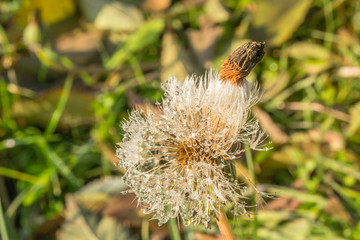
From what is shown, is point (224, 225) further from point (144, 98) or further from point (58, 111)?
point (58, 111)

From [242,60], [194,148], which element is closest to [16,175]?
[194,148]

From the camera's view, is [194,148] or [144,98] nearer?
[194,148]

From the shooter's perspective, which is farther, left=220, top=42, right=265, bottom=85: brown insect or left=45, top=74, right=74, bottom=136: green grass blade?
left=45, top=74, right=74, bottom=136: green grass blade

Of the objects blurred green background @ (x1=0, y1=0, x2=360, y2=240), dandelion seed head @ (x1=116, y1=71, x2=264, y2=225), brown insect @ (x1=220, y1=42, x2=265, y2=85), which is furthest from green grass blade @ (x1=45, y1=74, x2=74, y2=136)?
brown insect @ (x1=220, y1=42, x2=265, y2=85)

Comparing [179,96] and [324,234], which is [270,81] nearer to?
[324,234]

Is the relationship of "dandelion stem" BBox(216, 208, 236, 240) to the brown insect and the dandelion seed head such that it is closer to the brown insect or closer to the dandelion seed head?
the dandelion seed head

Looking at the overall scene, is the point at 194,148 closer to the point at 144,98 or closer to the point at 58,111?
the point at 144,98

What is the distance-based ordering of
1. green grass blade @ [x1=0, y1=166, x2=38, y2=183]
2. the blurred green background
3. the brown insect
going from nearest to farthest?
the brown insect
the blurred green background
green grass blade @ [x1=0, y1=166, x2=38, y2=183]

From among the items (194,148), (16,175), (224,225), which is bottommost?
(224,225)

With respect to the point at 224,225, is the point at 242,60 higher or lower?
higher
